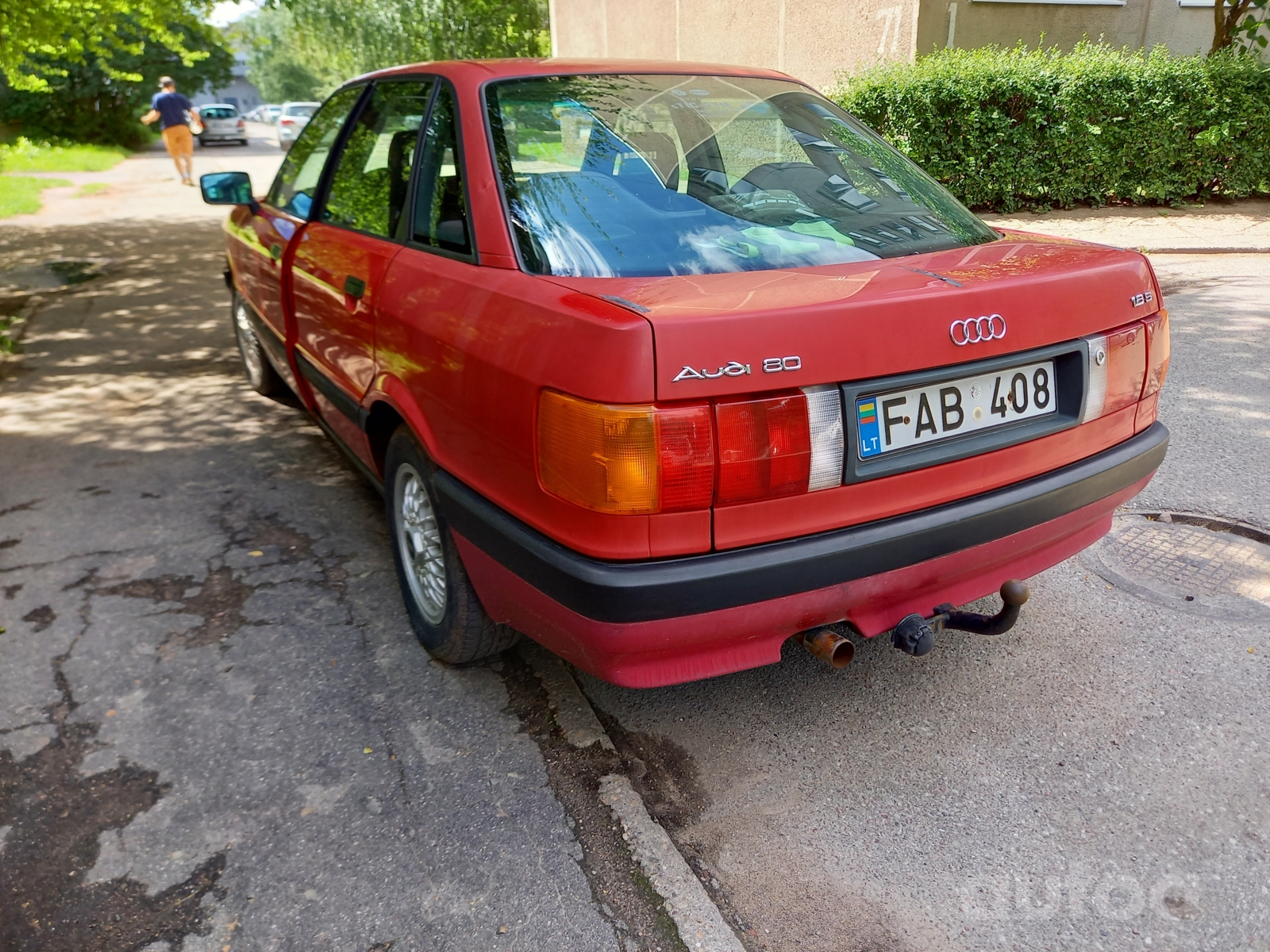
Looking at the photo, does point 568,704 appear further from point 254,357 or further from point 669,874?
point 254,357

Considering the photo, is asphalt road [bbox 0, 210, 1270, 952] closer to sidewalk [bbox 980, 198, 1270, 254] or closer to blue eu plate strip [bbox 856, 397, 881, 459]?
blue eu plate strip [bbox 856, 397, 881, 459]

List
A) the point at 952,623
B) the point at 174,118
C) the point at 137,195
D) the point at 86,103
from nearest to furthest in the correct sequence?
the point at 952,623 < the point at 137,195 < the point at 174,118 < the point at 86,103

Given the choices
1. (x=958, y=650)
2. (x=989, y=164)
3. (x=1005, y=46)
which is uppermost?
(x=1005, y=46)

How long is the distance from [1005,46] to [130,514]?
487 inches

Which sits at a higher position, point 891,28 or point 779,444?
point 891,28

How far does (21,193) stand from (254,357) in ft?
48.3

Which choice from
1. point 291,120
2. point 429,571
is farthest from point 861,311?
point 291,120

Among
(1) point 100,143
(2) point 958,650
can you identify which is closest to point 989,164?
(2) point 958,650

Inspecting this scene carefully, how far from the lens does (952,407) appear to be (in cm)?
225

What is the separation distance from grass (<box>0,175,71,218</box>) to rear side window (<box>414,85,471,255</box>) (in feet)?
47.7

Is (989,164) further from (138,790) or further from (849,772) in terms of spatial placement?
(138,790)

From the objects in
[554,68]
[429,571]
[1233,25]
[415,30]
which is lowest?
[429,571]

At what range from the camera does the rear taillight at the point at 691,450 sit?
76.9 inches

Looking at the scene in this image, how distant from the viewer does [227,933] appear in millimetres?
2092
